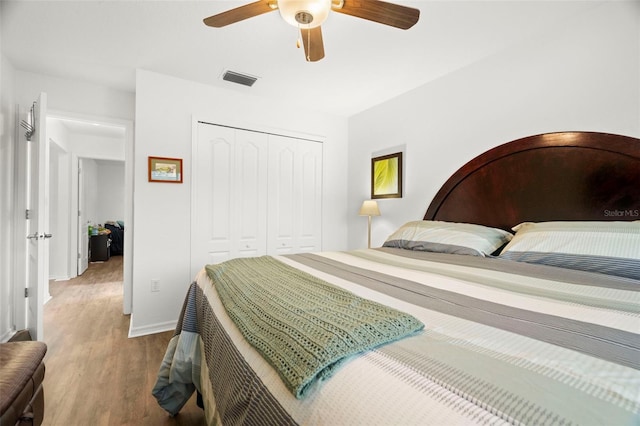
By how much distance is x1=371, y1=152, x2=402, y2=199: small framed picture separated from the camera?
3.13m

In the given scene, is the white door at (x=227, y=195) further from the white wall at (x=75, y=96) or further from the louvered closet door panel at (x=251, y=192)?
the white wall at (x=75, y=96)

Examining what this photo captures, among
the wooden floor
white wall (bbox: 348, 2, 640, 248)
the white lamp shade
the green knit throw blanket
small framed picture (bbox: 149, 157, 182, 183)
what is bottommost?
the wooden floor

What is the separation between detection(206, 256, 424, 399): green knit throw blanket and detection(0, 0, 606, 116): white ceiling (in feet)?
5.87

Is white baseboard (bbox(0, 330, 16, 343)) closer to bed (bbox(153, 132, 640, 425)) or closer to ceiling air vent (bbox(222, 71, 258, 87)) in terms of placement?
bed (bbox(153, 132, 640, 425))

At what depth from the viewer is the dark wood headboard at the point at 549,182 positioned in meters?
1.69

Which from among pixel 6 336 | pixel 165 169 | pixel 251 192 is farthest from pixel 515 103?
pixel 6 336

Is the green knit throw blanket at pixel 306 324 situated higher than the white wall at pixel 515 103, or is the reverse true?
the white wall at pixel 515 103

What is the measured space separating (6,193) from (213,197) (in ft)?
5.35

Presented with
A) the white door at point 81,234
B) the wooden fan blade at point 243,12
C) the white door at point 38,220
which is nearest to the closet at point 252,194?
the white door at point 38,220

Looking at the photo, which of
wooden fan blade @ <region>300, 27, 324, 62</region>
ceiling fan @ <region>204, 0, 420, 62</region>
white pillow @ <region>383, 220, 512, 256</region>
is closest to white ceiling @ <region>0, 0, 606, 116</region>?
wooden fan blade @ <region>300, 27, 324, 62</region>

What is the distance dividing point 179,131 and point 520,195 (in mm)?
3017

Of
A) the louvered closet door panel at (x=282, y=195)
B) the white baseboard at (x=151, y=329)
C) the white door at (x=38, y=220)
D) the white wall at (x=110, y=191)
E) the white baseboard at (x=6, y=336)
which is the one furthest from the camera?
the white wall at (x=110, y=191)

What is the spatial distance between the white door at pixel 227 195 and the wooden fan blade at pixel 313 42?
1.60 meters

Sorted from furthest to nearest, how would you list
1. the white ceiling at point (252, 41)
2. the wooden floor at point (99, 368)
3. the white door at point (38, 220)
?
the white door at point (38, 220)
the white ceiling at point (252, 41)
the wooden floor at point (99, 368)
